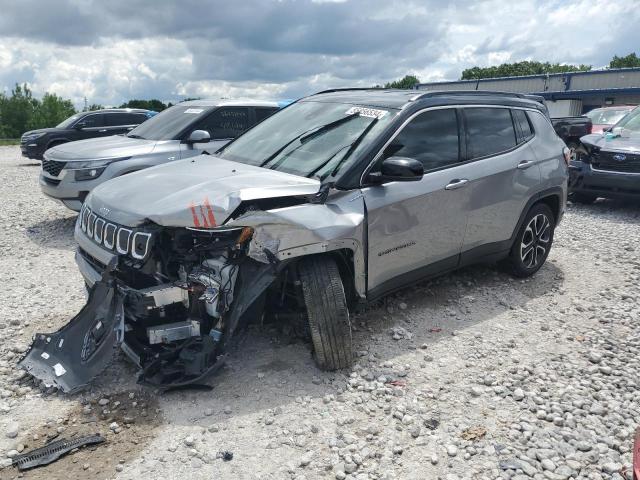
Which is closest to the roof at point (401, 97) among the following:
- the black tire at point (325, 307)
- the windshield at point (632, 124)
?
the black tire at point (325, 307)

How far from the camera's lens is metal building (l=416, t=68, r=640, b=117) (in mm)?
29395

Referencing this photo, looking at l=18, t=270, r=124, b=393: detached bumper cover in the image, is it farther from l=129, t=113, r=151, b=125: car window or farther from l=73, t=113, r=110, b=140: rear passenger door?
l=129, t=113, r=151, b=125: car window

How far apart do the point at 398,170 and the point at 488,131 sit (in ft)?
5.42

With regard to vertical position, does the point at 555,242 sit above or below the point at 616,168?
below

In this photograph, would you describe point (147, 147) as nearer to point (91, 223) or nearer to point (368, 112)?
point (91, 223)

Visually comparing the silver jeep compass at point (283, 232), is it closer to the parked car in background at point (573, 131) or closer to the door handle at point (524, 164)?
the door handle at point (524, 164)

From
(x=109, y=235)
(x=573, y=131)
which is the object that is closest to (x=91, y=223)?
(x=109, y=235)

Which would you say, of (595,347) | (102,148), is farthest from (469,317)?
(102,148)

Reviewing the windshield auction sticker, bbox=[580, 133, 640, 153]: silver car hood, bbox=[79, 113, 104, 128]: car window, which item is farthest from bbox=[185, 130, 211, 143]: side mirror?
bbox=[79, 113, 104, 128]: car window

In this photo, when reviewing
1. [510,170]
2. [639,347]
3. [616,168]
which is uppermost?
[510,170]

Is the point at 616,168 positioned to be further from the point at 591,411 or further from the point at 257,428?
the point at 257,428

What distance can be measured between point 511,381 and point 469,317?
3.51 ft

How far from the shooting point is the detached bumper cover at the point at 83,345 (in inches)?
134

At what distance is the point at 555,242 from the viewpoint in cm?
Result: 715
